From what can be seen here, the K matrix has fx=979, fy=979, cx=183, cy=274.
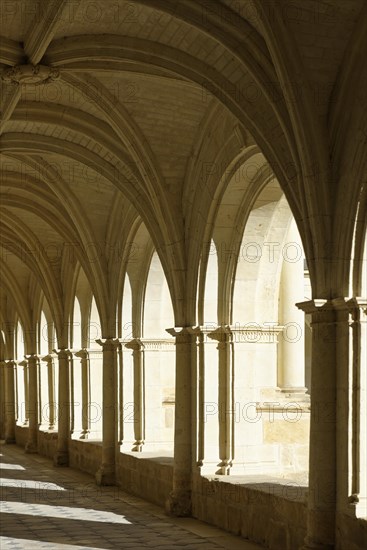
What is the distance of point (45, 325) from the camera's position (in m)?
26.5

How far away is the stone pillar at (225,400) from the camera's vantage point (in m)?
13.1

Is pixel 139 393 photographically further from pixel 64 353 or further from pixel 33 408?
pixel 33 408

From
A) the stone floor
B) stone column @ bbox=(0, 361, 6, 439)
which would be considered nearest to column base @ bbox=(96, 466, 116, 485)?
the stone floor

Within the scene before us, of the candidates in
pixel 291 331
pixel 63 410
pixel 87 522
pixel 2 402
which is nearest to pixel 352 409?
pixel 87 522

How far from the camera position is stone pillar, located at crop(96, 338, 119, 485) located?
17906mm

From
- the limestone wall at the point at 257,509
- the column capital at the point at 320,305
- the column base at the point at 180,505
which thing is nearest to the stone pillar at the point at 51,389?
the column base at the point at 180,505

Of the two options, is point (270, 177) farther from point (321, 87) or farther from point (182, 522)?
point (182, 522)

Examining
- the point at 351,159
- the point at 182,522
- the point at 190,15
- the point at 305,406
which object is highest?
the point at 190,15

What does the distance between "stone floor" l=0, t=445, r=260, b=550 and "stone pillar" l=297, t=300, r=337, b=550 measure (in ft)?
5.88

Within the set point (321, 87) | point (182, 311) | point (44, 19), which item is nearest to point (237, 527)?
point (182, 311)

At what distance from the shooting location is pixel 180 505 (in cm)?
1355

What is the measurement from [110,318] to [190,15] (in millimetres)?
9285

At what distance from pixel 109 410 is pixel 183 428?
177 inches

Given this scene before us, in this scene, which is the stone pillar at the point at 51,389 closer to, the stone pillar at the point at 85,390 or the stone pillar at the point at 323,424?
the stone pillar at the point at 85,390
